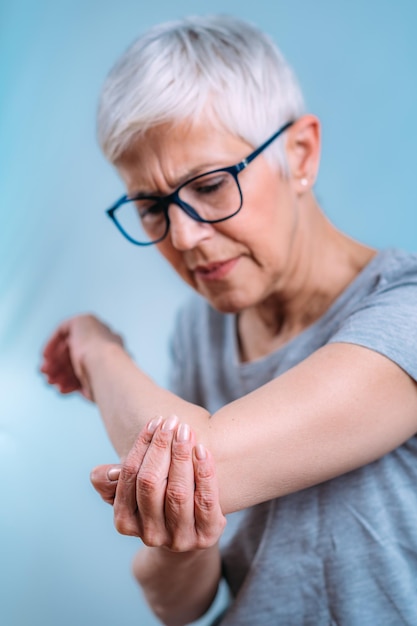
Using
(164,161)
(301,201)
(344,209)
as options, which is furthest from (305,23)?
(164,161)

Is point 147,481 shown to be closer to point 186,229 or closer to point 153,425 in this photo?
point 153,425

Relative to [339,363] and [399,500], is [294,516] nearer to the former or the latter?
[399,500]

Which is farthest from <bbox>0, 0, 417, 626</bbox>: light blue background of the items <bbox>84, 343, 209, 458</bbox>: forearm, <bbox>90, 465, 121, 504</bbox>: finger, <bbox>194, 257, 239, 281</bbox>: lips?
<bbox>90, 465, 121, 504</bbox>: finger

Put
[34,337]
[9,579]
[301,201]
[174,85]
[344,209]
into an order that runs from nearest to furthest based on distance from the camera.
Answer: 1. [174,85]
2. [301,201]
3. [9,579]
4. [34,337]
5. [344,209]

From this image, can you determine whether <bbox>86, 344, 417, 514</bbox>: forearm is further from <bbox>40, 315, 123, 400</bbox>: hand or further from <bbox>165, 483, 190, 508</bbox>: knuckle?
<bbox>40, 315, 123, 400</bbox>: hand

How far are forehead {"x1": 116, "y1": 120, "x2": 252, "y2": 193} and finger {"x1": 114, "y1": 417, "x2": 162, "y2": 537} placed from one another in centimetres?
47

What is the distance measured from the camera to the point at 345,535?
135cm

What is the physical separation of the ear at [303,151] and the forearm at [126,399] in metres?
0.45

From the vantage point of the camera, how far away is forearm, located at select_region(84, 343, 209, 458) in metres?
1.17

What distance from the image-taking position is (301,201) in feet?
4.98

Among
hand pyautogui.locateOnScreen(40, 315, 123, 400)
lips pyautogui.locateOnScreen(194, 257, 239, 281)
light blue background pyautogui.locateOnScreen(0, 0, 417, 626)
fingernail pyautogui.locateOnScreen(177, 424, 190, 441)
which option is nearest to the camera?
fingernail pyautogui.locateOnScreen(177, 424, 190, 441)

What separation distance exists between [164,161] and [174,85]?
12 centimetres

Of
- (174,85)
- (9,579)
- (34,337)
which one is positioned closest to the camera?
(174,85)

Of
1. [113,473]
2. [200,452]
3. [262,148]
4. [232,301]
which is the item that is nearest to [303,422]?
[200,452]
